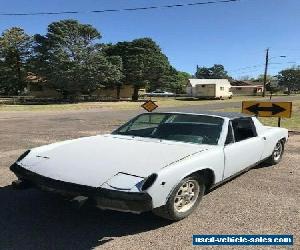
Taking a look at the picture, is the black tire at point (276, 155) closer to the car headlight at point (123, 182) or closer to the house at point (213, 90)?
the car headlight at point (123, 182)

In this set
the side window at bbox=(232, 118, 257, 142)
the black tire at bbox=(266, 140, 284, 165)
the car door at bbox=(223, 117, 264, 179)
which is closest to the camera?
the car door at bbox=(223, 117, 264, 179)

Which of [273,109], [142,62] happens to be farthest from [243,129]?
[142,62]

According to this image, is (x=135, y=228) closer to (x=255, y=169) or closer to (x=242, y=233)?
(x=242, y=233)

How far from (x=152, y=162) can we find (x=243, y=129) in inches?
90.6

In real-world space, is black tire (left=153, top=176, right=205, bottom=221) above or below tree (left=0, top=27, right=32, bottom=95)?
below

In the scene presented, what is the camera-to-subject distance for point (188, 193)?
477 cm

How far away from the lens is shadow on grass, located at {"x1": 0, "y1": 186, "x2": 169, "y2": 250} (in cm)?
404

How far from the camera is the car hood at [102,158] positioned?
438 cm

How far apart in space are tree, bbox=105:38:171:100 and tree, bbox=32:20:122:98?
492 centimetres

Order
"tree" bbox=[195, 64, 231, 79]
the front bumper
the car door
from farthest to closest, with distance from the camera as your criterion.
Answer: "tree" bbox=[195, 64, 231, 79]
the car door
the front bumper

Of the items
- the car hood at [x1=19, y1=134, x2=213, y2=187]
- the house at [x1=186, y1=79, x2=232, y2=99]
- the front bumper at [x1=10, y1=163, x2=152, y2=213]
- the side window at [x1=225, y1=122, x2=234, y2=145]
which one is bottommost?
the house at [x1=186, y1=79, x2=232, y2=99]

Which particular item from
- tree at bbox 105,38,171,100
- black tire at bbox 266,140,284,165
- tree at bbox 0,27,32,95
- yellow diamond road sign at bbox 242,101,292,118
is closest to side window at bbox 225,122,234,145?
black tire at bbox 266,140,284,165

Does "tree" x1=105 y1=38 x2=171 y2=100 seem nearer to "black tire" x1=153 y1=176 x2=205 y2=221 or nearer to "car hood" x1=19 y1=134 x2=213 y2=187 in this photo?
"car hood" x1=19 y1=134 x2=213 y2=187

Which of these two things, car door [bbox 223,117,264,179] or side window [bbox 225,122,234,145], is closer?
car door [bbox 223,117,264,179]
